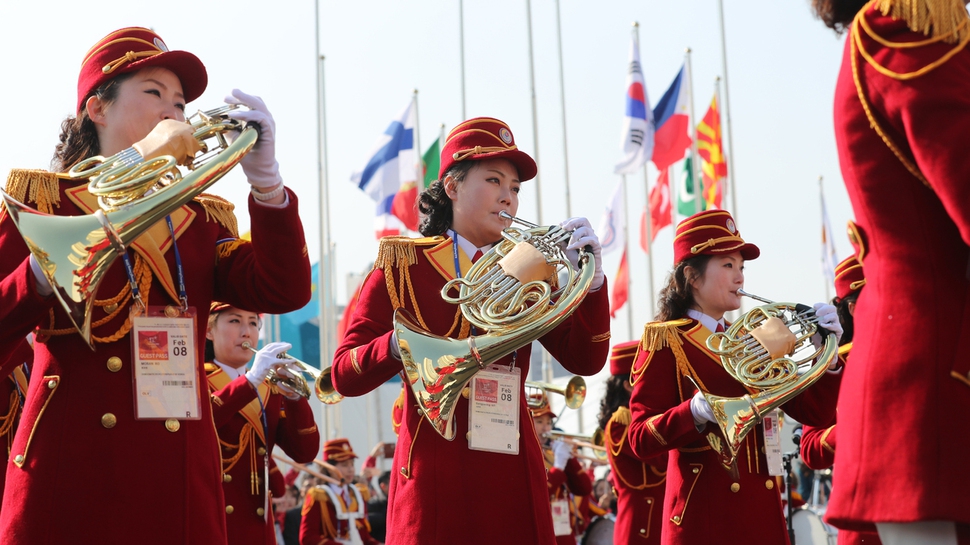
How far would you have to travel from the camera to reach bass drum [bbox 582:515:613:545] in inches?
480

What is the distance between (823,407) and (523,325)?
2.69 meters

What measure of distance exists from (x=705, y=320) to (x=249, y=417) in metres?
2.72

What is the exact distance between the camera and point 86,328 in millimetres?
3197

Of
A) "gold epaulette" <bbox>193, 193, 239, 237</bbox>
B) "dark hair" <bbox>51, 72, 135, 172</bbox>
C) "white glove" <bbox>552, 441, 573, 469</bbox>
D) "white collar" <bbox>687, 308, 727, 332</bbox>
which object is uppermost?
"dark hair" <bbox>51, 72, 135, 172</bbox>

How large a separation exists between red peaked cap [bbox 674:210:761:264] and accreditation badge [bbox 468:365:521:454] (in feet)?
7.54

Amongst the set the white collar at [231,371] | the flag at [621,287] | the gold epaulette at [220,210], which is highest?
the flag at [621,287]

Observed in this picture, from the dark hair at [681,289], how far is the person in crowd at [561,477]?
572cm

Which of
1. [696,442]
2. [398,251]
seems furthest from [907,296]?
[696,442]

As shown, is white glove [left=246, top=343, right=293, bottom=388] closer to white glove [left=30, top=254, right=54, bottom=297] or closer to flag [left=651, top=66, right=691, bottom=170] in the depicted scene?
white glove [left=30, top=254, right=54, bottom=297]

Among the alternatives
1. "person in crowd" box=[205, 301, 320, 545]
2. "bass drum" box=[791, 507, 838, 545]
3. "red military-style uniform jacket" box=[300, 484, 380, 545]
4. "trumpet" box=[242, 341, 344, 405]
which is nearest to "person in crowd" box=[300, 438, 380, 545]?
"red military-style uniform jacket" box=[300, 484, 380, 545]

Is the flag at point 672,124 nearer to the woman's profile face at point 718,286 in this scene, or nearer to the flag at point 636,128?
the flag at point 636,128

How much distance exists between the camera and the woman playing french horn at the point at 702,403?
18.3 ft

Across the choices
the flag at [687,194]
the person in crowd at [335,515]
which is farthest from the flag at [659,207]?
the person in crowd at [335,515]

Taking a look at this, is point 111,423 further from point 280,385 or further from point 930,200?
point 280,385
